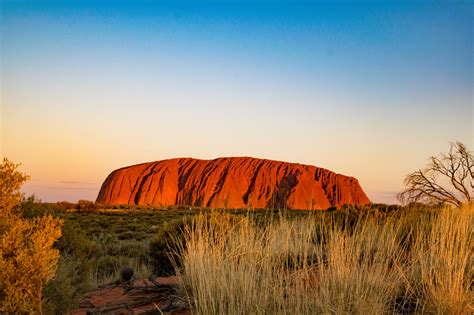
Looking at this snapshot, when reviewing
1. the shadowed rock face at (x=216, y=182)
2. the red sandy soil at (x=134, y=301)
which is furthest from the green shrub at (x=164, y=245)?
the shadowed rock face at (x=216, y=182)

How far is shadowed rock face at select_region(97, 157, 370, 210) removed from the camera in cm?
6619

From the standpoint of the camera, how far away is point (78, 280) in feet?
22.5

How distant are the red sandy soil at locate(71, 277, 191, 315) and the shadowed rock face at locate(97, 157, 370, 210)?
5672 centimetres

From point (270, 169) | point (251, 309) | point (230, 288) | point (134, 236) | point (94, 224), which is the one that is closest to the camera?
point (251, 309)

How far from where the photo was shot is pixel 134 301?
5613mm

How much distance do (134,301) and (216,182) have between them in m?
62.4

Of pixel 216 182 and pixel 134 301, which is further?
pixel 216 182

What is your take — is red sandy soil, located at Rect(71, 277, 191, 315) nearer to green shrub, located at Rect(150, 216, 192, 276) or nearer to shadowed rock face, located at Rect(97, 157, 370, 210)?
green shrub, located at Rect(150, 216, 192, 276)

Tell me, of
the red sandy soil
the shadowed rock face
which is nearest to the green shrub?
the red sandy soil

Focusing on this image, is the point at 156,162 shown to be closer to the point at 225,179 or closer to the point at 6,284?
the point at 225,179

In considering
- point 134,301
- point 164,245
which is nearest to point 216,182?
point 164,245

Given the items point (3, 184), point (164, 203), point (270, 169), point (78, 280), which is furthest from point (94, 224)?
point (270, 169)

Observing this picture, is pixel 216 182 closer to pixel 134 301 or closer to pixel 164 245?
pixel 164 245

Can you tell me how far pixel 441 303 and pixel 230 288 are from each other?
2.16 m
